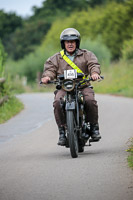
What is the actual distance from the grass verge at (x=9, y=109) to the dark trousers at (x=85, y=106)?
683 cm

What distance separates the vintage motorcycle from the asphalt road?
0.88ft

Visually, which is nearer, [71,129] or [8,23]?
[71,129]

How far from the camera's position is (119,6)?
64500 mm

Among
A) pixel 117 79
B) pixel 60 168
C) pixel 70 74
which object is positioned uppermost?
pixel 70 74

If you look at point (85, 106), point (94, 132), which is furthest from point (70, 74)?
point (94, 132)

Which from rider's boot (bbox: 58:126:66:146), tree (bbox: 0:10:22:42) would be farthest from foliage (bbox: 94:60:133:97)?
tree (bbox: 0:10:22:42)

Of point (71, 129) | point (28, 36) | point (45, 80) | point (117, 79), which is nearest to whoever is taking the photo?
point (71, 129)

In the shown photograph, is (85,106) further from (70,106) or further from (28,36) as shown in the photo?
(28,36)

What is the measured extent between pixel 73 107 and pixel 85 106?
58 cm

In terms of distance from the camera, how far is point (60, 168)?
784 cm

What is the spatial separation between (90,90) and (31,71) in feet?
129

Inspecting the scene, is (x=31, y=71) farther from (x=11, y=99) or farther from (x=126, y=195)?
(x=126, y=195)

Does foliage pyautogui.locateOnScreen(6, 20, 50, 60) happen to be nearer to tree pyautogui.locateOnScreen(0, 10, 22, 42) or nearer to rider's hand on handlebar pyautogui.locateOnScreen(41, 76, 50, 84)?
tree pyautogui.locateOnScreen(0, 10, 22, 42)

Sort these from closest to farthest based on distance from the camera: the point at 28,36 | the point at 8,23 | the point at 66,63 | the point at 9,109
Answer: the point at 66,63 → the point at 9,109 → the point at 28,36 → the point at 8,23
